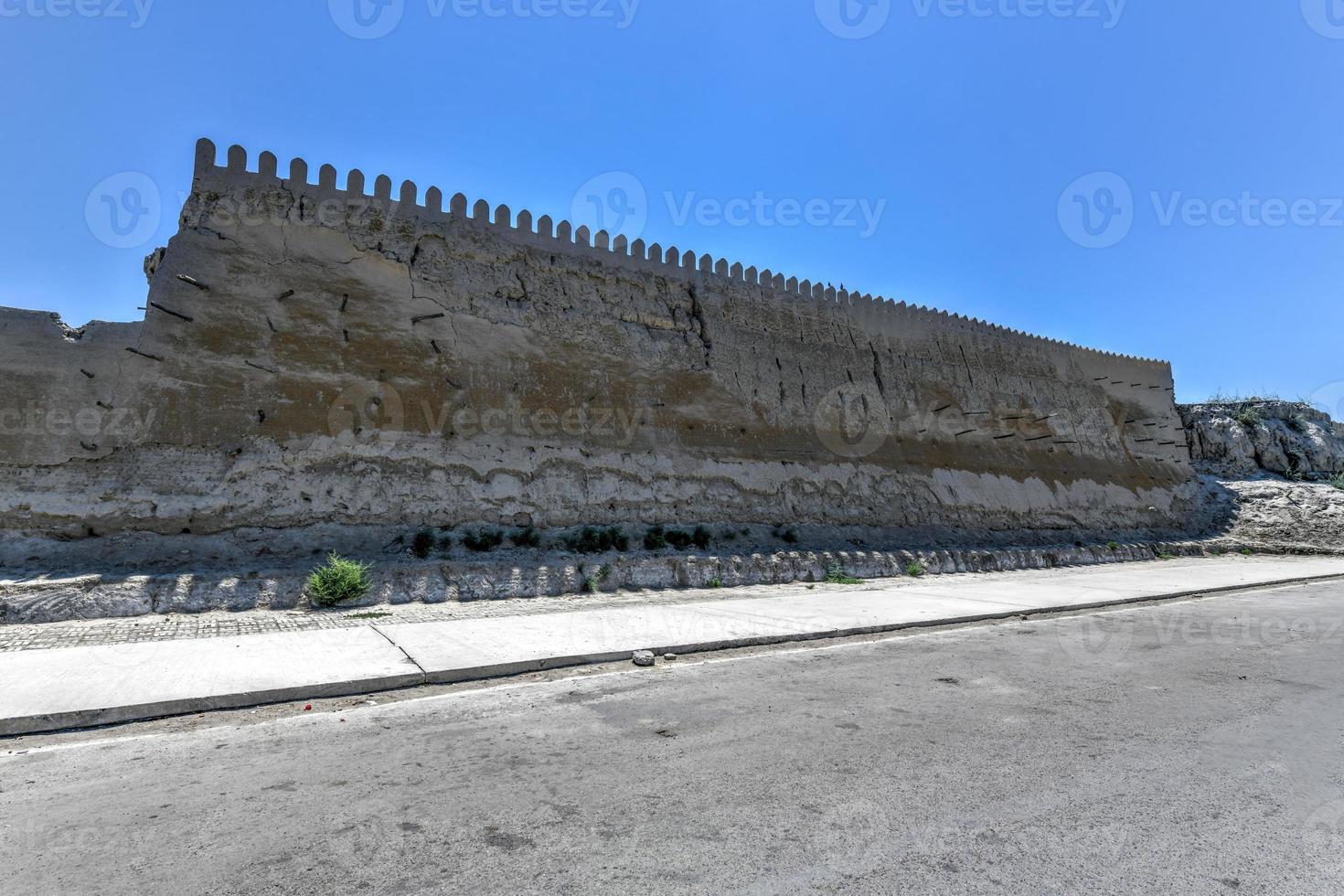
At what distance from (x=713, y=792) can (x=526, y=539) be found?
8573 mm

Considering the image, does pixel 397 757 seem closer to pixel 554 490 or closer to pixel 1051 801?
pixel 1051 801

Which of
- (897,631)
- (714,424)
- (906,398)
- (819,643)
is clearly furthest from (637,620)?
(906,398)

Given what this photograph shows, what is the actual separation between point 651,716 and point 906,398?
50.1 ft

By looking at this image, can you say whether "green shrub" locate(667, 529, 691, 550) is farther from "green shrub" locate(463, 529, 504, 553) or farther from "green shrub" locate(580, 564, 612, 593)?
"green shrub" locate(463, 529, 504, 553)

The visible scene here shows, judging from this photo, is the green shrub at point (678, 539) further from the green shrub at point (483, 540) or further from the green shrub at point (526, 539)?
the green shrub at point (483, 540)

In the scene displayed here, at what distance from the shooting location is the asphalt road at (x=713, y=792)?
2521 millimetres

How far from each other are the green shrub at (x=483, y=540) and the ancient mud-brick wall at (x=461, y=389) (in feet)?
1.05

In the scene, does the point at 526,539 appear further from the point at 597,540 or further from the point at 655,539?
the point at 655,539

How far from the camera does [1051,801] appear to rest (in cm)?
314

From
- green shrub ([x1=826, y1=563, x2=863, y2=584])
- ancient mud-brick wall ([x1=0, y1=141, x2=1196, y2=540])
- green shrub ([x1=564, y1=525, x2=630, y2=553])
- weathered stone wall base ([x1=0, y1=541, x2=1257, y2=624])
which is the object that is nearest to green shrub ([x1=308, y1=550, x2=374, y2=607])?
weathered stone wall base ([x1=0, y1=541, x2=1257, y2=624])

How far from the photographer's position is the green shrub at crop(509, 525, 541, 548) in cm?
1135

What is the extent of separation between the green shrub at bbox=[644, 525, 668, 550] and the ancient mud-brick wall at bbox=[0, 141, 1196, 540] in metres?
0.25

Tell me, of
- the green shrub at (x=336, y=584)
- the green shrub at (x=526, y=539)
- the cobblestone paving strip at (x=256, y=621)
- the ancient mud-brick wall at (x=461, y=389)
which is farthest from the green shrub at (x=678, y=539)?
the green shrub at (x=336, y=584)

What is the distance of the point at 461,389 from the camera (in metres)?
11.9
